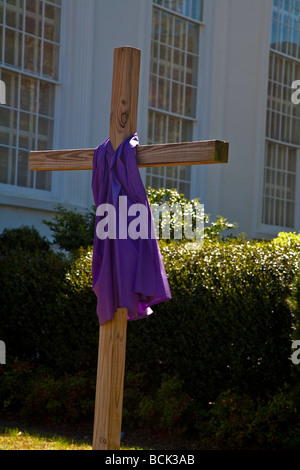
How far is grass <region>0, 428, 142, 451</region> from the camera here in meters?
5.34

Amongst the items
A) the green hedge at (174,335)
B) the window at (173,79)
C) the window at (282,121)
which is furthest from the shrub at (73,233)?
the window at (282,121)

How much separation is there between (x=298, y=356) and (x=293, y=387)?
0.24 meters

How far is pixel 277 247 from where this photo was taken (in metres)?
6.25

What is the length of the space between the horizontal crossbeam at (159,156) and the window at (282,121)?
984 centimetres

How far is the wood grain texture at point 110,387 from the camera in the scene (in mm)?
3834

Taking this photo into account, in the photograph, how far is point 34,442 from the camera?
5.52 m

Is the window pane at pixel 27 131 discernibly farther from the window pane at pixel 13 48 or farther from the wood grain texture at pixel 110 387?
the wood grain texture at pixel 110 387

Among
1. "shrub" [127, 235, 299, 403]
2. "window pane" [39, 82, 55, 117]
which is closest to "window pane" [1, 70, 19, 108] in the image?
"window pane" [39, 82, 55, 117]

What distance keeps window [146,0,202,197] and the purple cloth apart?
25.9ft
